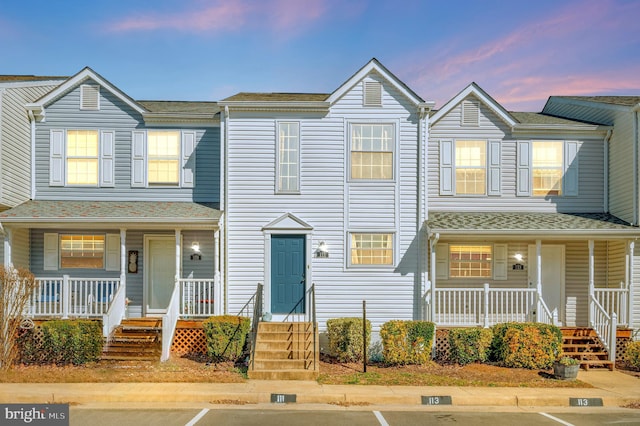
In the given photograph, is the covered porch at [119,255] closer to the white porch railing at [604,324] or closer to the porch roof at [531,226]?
the porch roof at [531,226]

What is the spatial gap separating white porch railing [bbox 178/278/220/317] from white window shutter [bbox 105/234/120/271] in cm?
219

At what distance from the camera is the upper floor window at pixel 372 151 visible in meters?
15.6

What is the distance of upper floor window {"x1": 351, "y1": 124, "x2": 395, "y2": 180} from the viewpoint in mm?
15617

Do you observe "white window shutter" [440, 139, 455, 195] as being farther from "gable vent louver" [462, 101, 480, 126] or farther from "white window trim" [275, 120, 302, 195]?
"white window trim" [275, 120, 302, 195]

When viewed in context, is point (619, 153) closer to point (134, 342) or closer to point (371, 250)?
point (371, 250)

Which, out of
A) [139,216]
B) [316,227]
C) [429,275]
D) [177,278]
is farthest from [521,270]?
[139,216]

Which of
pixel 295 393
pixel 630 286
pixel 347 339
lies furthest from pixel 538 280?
pixel 295 393

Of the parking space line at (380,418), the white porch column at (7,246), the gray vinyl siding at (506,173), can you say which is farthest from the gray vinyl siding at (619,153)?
the white porch column at (7,246)

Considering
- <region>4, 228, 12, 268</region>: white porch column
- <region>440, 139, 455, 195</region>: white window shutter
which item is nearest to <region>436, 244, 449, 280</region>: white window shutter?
<region>440, 139, 455, 195</region>: white window shutter

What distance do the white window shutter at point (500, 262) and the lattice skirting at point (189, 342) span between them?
28.0ft

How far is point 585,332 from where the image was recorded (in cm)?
1494

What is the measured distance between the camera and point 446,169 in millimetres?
16766

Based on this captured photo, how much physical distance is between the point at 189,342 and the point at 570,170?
39.2 feet

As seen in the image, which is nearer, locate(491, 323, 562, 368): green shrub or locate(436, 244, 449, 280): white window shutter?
locate(491, 323, 562, 368): green shrub
